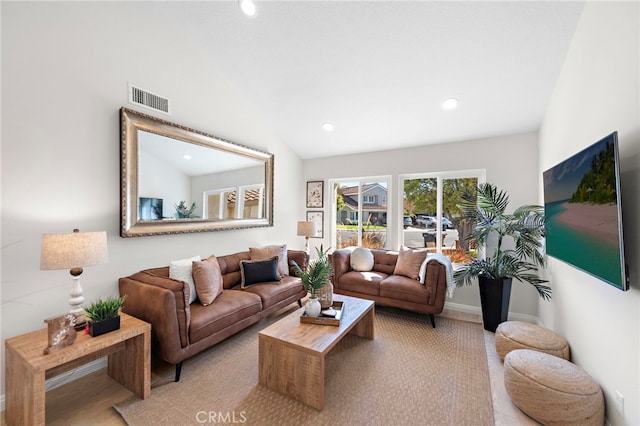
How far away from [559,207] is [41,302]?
4.07 metres

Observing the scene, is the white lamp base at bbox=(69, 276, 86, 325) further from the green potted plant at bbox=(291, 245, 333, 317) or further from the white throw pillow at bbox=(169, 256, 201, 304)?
the green potted plant at bbox=(291, 245, 333, 317)

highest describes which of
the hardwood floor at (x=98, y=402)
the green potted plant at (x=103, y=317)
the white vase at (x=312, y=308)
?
the green potted plant at (x=103, y=317)

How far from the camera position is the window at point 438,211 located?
3.79 metres

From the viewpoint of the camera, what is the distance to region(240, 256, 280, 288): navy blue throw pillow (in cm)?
322

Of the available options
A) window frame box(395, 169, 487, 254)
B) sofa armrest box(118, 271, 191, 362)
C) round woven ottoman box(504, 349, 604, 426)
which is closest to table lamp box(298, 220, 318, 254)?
window frame box(395, 169, 487, 254)

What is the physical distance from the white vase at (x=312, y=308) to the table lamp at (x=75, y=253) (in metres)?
1.60

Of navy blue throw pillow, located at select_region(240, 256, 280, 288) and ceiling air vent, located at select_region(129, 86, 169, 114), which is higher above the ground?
ceiling air vent, located at select_region(129, 86, 169, 114)

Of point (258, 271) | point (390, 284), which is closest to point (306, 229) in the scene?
point (258, 271)

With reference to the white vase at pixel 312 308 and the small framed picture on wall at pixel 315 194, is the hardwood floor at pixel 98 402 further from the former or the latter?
the small framed picture on wall at pixel 315 194

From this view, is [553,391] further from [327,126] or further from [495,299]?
[327,126]

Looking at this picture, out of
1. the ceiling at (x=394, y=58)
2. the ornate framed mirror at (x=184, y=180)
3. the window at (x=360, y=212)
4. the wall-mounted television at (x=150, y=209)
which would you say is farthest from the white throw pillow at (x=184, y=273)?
the window at (x=360, y=212)

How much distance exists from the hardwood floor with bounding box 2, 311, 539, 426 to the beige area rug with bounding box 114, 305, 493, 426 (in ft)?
0.21

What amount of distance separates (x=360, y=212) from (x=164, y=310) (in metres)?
3.34

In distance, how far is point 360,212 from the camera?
4637 millimetres
